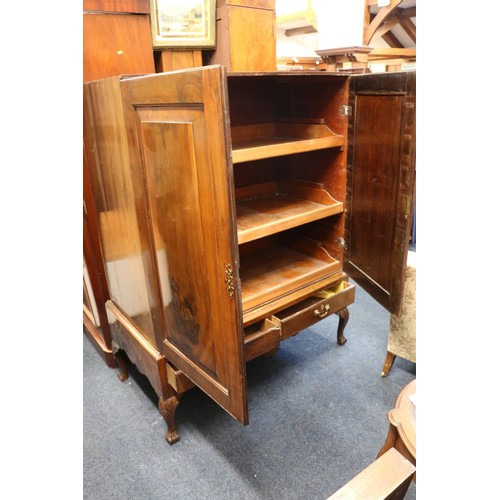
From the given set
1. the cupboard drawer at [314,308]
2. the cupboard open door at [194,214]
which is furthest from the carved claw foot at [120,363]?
the cupboard drawer at [314,308]

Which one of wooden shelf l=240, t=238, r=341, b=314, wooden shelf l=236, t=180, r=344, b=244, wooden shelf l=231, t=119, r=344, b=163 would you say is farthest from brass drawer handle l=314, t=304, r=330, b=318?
wooden shelf l=231, t=119, r=344, b=163

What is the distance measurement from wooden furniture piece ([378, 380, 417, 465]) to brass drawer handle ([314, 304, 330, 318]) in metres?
0.56

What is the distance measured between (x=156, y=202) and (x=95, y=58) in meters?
0.69

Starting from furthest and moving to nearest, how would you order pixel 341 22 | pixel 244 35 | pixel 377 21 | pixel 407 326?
pixel 377 21, pixel 341 22, pixel 407 326, pixel 244 35

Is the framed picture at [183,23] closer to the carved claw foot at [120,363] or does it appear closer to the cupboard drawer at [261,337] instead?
the cupboard drawer at [261,337]

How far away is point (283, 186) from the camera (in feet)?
5.95

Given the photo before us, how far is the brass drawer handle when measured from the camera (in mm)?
1582

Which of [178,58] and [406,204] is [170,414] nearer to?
[406,204]

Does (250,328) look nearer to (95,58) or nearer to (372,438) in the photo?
(372,438)

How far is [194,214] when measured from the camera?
3.20 ft

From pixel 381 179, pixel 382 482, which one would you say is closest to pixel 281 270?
pixel 381 179

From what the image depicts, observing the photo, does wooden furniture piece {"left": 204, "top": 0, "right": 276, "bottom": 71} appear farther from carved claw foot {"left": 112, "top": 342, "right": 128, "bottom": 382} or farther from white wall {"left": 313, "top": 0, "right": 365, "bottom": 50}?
carved claw foot {"left": 112, "top": 342, "right": 128, "bottom": 382}

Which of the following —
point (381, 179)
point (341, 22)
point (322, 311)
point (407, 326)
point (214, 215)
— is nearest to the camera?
point (214, 215)

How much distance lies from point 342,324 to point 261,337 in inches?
33.5
